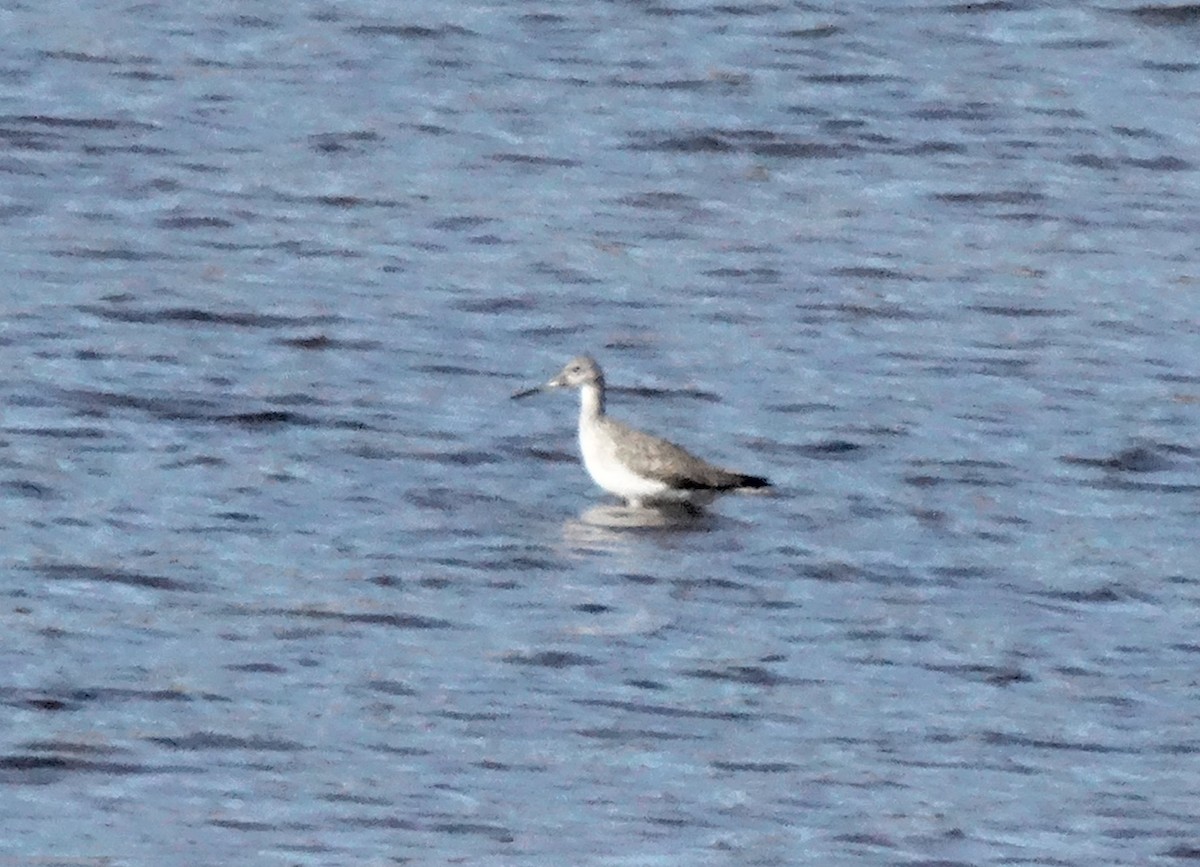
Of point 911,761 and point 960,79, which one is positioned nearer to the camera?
point 911,761

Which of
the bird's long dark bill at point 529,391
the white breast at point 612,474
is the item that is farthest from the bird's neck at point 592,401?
the white breast at point 612,474

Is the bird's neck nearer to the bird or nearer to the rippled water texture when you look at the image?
the bird

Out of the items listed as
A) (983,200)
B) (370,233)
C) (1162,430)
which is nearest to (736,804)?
(1162,430)

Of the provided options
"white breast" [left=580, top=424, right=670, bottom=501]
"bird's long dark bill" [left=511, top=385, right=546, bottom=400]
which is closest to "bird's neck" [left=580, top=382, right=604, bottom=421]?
"bird's long dark bill" [left=511, top=385, right=546, bottom=400]

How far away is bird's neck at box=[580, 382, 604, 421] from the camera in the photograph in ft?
44.7

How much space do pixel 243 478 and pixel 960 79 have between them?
8.36 meters

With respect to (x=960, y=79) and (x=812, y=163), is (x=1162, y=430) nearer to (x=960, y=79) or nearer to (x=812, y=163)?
(x=812, y=163)

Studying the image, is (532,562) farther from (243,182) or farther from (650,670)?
(243,182)

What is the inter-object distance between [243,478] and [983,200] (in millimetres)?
6270

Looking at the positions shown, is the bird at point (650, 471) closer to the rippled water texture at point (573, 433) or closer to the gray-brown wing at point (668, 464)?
the gray-brown wing at point (668, 464)

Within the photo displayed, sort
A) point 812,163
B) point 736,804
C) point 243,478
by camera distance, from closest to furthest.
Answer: point 736,804 → point 243,478 → point 812,163

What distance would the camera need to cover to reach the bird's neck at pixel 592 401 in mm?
13609

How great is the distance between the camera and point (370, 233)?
54.8ft

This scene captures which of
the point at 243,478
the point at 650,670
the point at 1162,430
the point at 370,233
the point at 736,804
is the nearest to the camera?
the point at 736,804
